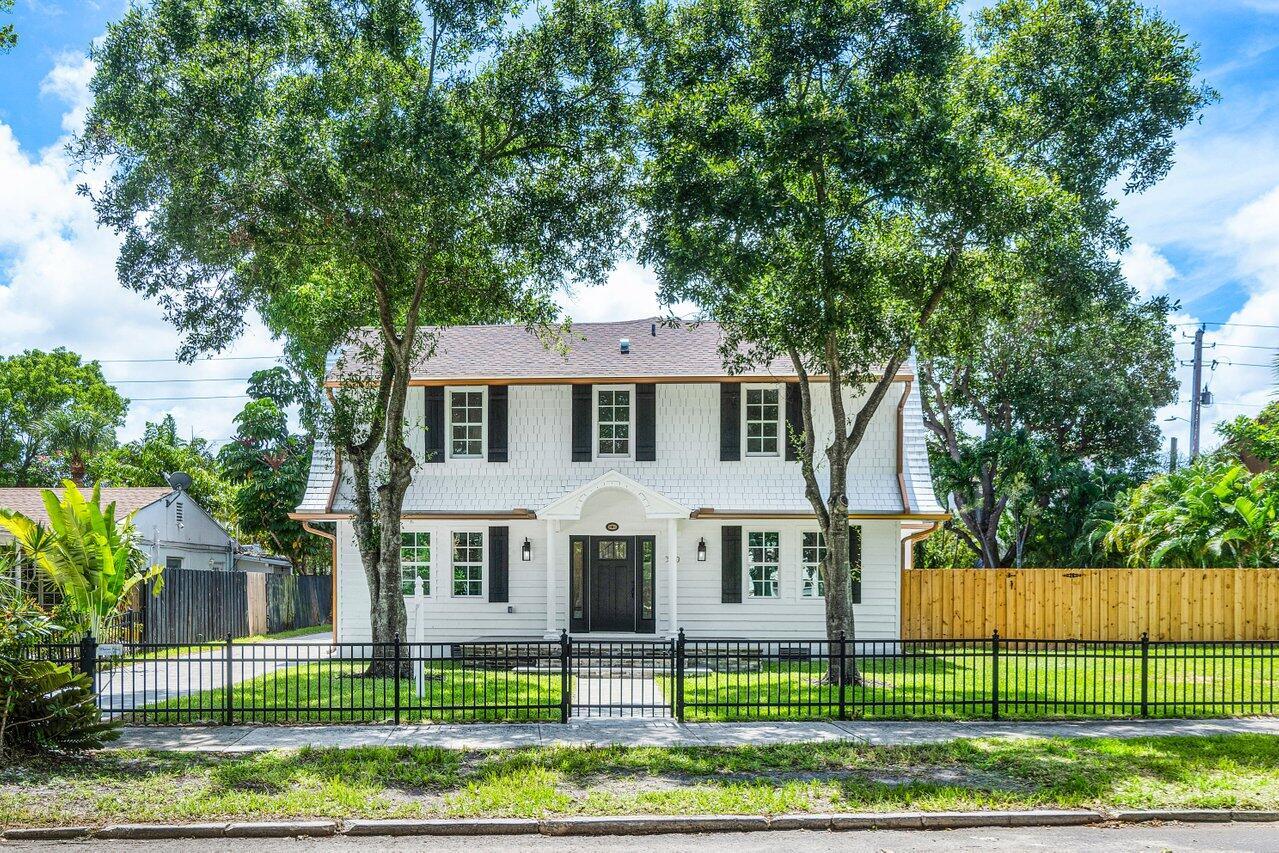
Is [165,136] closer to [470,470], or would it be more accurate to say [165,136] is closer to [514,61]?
[514,61]

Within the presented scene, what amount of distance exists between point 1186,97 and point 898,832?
14084mm

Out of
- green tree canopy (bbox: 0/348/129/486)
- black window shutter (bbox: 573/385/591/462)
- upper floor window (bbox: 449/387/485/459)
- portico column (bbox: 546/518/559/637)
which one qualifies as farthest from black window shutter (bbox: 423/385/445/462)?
green tree canopy (bbox: 0/348/129/486)

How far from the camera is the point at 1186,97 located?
56.7 ft

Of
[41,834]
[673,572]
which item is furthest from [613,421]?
[41,834]

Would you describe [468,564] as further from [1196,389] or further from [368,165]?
[1196,389]

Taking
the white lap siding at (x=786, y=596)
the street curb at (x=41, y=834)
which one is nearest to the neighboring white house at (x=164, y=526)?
the white lap siding at (x=786, y=596)

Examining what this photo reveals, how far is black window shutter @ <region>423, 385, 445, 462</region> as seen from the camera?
22.7m

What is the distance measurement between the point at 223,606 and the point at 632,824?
20.2m

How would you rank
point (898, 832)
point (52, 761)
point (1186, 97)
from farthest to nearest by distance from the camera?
point (1186, 97)
point (52, 761)
point (898, 832)

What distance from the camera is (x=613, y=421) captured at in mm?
22516

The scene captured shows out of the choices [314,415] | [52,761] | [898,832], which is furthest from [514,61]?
[898,832]

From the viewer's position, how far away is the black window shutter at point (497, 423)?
22.5 metres

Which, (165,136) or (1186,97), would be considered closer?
(165,136)

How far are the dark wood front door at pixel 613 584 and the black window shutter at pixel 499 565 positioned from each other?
5.87 feet
